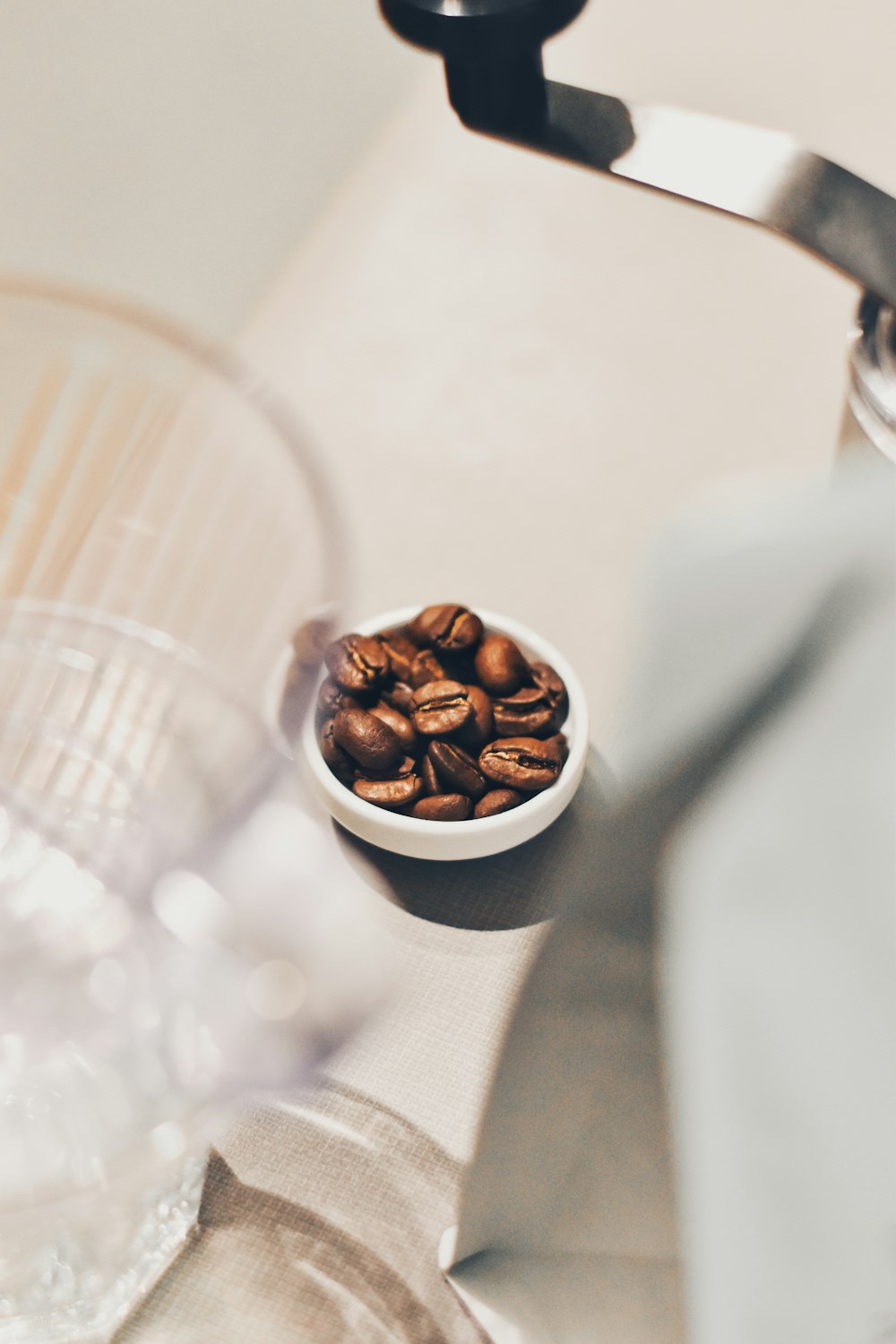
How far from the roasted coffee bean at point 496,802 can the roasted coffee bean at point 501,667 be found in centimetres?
3

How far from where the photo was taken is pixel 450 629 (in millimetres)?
359

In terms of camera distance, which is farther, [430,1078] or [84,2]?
[84,2]

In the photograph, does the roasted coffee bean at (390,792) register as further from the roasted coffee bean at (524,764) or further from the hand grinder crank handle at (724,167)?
the hand grinder crank handle at (724,167)

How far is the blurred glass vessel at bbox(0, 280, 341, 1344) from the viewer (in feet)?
0.76

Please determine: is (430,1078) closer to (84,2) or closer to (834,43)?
(84,2)

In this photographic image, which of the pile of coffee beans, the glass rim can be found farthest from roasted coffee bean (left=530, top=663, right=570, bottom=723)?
the glass rim

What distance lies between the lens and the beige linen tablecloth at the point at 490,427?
0.96 ft

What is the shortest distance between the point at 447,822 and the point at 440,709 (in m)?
0.04

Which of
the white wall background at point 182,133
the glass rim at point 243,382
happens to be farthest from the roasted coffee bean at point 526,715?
the white wall background at point 182,133

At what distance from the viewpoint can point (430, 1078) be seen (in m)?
0.32

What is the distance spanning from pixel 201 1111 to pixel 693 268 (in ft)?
1.61

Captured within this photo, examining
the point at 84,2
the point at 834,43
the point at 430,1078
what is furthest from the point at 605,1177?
the point at 834,43

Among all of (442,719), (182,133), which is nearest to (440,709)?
(442,719)

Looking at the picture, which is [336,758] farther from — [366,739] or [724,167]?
[724,167]
